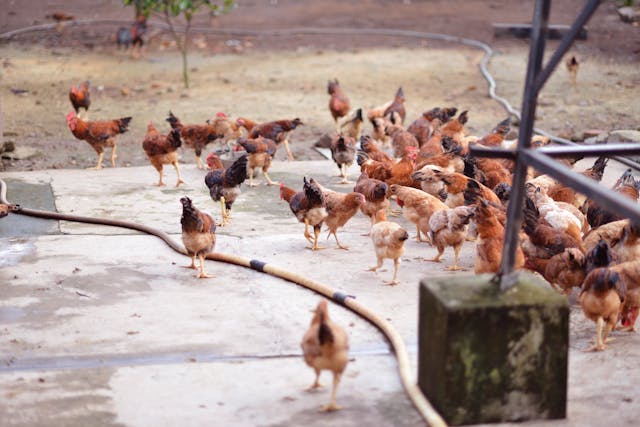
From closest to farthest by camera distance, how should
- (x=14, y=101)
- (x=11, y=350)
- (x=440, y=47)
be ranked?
(x=11, y=350)
(x=14, y=101)
(x=440, y=47)

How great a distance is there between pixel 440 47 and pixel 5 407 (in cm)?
1808

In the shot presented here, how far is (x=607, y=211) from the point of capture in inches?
305

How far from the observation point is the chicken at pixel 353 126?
1256 centimetres

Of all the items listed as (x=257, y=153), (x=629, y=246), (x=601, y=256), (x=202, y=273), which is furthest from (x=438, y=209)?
(x=257, y=153)

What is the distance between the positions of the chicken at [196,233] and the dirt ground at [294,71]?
205 inches

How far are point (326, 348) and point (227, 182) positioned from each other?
170 inches

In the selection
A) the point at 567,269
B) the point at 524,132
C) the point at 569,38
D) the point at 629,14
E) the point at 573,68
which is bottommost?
the point at 567,269

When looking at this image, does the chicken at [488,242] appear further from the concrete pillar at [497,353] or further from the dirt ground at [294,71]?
the dirt ground at [294,71]

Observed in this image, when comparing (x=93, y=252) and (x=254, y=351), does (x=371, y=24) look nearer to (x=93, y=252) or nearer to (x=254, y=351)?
(x=93, y=252)

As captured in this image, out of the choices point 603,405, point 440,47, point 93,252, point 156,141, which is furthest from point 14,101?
point 603,405

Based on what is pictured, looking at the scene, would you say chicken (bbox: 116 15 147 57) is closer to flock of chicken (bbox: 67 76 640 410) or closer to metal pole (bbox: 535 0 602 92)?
flock of chicken (bbox: 67 76 640 410)

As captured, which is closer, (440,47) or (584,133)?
(584,133)

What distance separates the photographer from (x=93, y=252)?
7.98 m

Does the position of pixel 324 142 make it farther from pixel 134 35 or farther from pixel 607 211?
pixel 134 35
